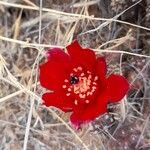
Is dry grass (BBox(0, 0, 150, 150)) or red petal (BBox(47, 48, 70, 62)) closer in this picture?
red petal (BBox(47, 48, 70, 62))

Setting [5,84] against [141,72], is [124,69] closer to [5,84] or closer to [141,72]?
[141,72]

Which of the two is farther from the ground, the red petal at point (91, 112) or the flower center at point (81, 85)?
the flower center at point (81, 85)

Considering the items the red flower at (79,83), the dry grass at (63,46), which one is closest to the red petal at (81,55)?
the red flower at (79,83)

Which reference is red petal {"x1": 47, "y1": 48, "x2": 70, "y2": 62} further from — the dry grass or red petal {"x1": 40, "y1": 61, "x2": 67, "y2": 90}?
the dry grass

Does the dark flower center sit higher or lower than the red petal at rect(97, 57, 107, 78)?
lower

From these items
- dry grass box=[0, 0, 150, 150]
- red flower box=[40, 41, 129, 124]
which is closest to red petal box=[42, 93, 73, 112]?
red flower box=[40, 41, 129, 124]

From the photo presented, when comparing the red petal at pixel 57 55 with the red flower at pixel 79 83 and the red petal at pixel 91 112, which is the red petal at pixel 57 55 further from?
the red petal at pixel 91 112

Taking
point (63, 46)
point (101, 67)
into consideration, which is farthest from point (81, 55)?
point (63, 46)

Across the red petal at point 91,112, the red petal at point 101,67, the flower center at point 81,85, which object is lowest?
the red petal at point 91,112
